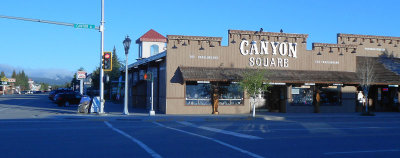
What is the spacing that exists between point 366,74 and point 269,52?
293 inches

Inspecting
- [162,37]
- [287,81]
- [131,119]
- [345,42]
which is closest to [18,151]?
[131,119]

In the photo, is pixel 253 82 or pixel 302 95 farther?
pixel 302 95

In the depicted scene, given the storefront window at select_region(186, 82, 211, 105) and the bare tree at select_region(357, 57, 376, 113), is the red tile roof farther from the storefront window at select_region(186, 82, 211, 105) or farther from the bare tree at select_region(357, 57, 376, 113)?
the bare tree at select_region(357, 57, 376, 113)

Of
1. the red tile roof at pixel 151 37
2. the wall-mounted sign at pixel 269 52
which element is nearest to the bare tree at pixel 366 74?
the wall-mounted sign at pixel 269 52

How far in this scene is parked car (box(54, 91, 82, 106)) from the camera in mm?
37344

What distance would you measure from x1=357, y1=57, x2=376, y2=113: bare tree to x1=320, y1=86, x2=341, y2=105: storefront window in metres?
1.98

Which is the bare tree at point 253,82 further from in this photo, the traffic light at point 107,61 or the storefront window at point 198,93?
the traffic light at point 107,61

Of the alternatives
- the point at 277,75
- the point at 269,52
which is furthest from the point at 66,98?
the point at 277,75

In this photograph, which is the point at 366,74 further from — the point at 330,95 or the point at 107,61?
the point at 107,61

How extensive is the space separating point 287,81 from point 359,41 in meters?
8.80

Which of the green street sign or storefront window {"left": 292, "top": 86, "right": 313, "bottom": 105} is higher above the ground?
the green street sign

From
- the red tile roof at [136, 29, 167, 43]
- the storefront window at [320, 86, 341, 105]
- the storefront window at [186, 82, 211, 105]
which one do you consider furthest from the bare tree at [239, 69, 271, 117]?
the red tile roof at [136, 29, 167, 43]

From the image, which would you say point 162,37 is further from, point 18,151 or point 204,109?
point 18,151

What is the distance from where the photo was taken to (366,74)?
28812 millimetres
